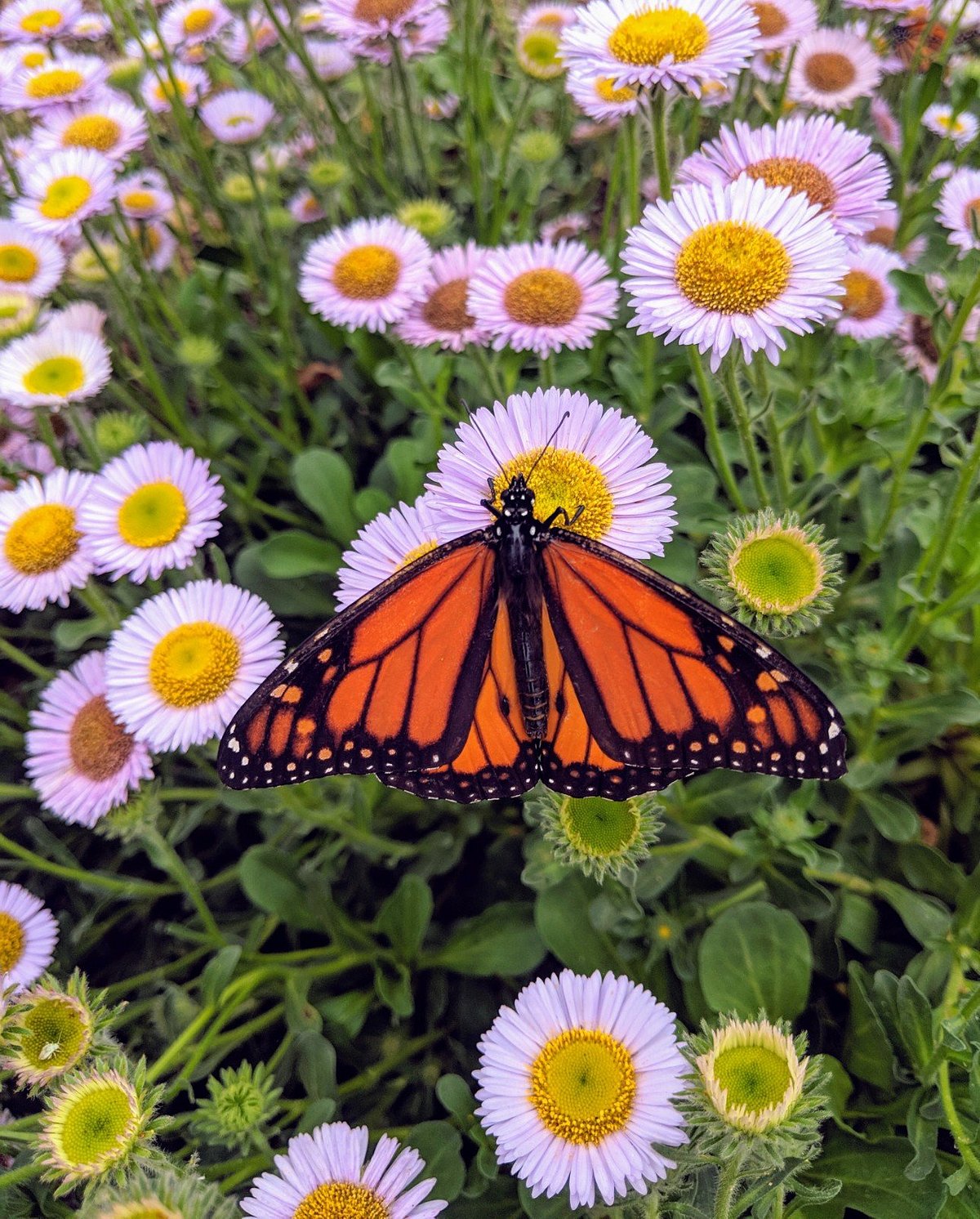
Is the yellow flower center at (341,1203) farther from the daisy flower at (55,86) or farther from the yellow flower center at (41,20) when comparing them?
the yellow flower center at (41,20)

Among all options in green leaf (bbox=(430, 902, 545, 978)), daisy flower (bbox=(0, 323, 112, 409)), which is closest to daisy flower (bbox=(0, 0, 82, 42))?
daisy flower (bbox=(0, 323, 112, 409))

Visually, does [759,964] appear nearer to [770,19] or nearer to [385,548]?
[385,548]

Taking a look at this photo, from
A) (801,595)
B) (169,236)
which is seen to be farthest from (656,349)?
(169,236)

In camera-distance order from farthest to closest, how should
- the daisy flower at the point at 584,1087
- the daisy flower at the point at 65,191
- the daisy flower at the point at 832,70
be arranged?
the daisy flower at the point at 832,70 < the daisy flower at the point at 65,191 < the daisy flower at the point at 584,1087

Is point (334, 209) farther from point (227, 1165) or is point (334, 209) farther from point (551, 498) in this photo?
point (227, 1165)

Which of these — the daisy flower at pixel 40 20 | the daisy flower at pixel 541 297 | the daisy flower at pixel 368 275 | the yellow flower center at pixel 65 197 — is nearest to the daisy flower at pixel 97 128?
the yellow flower center at pixel 65 197

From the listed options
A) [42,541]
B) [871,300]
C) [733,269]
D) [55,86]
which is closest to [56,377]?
[42,541]

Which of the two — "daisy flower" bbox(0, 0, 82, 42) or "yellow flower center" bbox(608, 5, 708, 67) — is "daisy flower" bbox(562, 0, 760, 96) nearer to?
"yellow flower center" bbox(608, 5, 708, 67)
